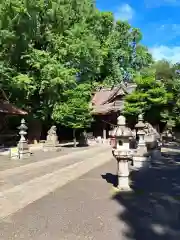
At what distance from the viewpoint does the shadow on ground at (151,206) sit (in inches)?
181

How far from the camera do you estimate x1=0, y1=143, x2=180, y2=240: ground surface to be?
4.52 metres

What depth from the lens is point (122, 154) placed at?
7504 millimetres

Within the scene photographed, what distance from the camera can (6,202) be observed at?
250 inches

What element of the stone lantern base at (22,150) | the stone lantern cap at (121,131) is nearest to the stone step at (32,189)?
the stone lantern cap at (121,131)

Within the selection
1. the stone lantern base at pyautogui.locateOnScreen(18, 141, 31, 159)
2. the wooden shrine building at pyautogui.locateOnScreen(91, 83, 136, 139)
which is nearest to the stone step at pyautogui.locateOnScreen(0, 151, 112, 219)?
the stone lantern base at pyautogui.locateOnScreen(18, 141, 31, 159)

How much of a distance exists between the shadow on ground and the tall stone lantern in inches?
16.2

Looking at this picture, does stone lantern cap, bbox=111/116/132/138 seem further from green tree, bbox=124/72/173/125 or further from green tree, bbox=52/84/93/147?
green tree, bbox=124/72/173/125

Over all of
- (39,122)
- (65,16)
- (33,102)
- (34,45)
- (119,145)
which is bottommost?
(119,145)

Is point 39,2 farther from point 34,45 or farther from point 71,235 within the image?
point 71,235

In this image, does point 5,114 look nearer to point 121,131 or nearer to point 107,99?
point 107,99

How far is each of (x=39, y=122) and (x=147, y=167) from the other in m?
15.0

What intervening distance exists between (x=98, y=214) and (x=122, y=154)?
2356mm

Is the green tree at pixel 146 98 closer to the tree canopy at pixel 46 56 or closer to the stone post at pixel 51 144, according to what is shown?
the tree canopy at pixel 46 56

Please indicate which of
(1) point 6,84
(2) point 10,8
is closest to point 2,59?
(1) point 6,84
